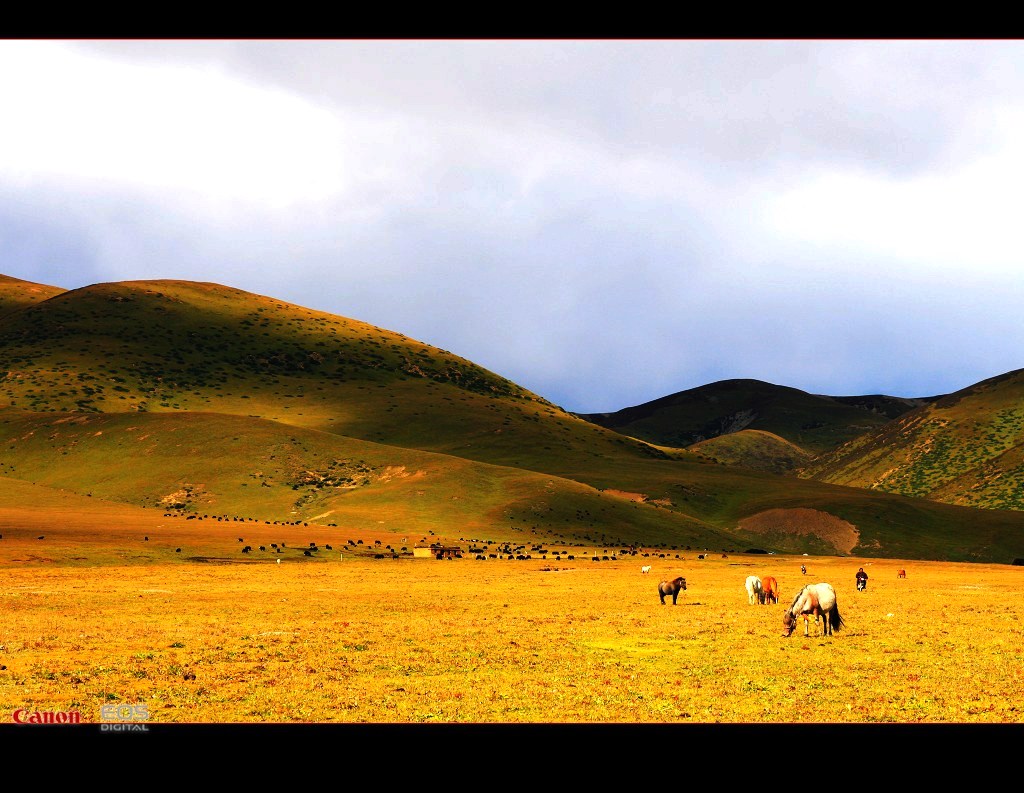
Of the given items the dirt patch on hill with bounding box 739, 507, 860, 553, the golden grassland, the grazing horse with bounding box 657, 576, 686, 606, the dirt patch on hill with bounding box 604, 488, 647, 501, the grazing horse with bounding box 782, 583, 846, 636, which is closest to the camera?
the golden grassland

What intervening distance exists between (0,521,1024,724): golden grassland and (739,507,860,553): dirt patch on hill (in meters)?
95.8

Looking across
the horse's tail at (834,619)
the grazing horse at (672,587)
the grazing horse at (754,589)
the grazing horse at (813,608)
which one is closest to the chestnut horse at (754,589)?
the grazing horse at (754,589)

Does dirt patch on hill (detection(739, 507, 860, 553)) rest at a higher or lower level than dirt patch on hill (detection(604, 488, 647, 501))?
lower

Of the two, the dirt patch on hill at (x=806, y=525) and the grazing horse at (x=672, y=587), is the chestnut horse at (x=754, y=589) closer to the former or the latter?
the grazing horse at (x=672, y=587)

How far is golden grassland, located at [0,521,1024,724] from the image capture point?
1847 cm

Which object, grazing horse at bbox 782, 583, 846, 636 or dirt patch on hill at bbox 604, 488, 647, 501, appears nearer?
grazing horse at bbox 782, 583, 846, 636

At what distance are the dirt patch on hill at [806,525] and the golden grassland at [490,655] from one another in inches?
3771

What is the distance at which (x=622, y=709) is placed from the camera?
59.3ft

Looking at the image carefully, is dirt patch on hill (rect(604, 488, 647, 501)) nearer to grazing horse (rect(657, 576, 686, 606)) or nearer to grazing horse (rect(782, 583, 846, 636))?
grazing horse (rect(657, 576, 686, 606))

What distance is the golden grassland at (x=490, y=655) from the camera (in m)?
18.5

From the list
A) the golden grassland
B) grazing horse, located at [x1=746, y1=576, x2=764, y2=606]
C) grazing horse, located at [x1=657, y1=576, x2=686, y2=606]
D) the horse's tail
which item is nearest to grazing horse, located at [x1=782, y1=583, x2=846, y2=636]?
the horse's tail

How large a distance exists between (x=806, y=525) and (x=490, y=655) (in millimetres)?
137065
